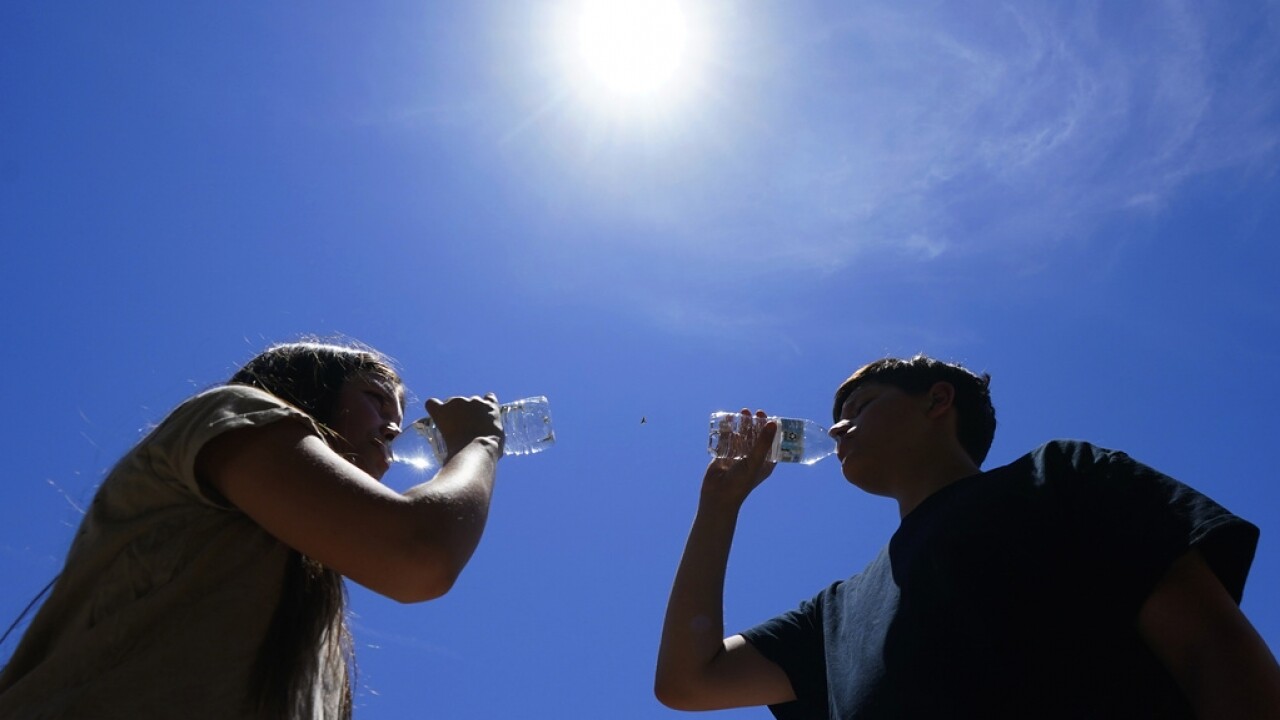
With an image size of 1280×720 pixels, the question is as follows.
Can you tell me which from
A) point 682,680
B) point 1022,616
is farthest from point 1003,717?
point 682,680

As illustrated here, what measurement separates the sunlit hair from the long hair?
7.35 ft

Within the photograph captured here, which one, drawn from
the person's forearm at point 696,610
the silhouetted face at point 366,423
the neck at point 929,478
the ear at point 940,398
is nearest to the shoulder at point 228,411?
the silhouetted face at point 366,423

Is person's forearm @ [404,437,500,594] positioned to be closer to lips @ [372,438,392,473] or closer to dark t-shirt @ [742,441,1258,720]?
lips @ [372,438,392,473]

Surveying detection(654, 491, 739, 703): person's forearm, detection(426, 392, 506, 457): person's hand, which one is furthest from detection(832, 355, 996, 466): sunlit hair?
detection(426, 392, 506, 457): person's hand

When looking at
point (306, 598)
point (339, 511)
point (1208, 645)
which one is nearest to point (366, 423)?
point (306, 598)

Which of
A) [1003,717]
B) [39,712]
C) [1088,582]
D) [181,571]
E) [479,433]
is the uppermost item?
[479,433]

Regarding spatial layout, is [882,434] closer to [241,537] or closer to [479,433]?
[479,433]

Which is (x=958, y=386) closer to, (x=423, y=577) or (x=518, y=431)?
(x=518, y=431)

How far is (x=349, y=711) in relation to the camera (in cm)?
258

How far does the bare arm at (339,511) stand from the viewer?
1986 mm

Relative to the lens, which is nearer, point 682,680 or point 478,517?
point 478,517

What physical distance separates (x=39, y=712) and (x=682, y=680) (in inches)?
90.2

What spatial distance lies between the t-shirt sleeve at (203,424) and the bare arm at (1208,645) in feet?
7.32

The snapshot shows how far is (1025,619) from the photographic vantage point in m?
2.55
